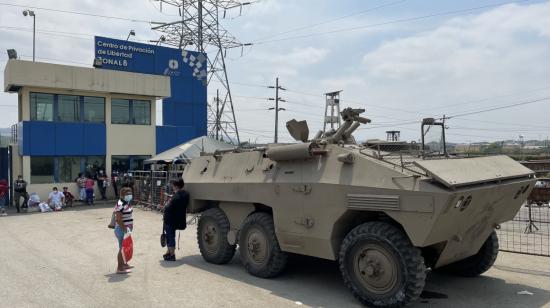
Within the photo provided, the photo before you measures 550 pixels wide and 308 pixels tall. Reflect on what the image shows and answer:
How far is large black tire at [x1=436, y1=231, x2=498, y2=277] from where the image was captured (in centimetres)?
750

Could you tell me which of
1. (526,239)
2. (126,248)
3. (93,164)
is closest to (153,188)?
(93,164)

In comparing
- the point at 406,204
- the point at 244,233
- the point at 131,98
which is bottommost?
the point at 244,233

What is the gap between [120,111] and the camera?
2270cm

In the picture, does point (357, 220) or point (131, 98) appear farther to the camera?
point (131, 98)

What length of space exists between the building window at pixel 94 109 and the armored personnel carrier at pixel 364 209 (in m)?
14.8

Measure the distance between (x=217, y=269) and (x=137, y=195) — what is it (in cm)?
1266

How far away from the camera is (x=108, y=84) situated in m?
21.7

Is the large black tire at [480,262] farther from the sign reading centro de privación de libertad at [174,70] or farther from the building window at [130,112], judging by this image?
the sign reading centro de privación de libertad at [174,70]

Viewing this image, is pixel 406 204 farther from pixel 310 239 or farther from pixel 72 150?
pixel 72 150

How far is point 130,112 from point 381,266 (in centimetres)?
1904

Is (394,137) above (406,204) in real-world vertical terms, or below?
above

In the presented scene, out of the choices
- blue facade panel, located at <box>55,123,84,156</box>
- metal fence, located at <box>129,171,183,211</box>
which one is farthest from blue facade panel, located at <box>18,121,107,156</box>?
metal fence, located at <box>129,171,183,211</box>

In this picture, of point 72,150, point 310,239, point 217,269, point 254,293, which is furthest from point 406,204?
point 72,150

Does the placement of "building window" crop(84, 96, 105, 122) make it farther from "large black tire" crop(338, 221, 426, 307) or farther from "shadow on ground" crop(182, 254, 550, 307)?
"large black tire" crop(338, 221, 426, 307)
